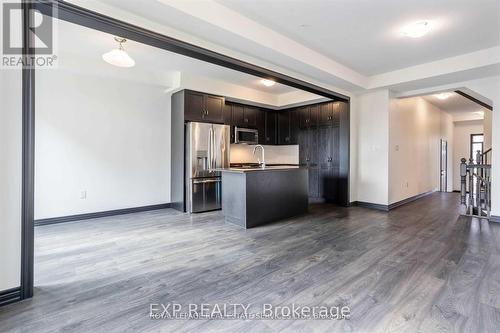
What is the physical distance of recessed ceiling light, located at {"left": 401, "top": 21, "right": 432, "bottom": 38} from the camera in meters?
3.04

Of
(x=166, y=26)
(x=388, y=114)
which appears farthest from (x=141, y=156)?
(x=388, y=114)

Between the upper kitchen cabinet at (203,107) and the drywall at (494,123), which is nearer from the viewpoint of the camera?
the drywall at (494,123)

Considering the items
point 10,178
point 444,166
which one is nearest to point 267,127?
point 10,178

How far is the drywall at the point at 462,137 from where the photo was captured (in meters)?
9.18

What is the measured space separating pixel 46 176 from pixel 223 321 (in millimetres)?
3972

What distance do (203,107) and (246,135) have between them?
1495 millimetres

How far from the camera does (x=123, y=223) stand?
423 centimetres

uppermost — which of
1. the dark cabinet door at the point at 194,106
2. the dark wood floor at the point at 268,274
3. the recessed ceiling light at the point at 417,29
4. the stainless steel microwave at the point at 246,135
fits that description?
the recessed ceiling light at the point at 417,29

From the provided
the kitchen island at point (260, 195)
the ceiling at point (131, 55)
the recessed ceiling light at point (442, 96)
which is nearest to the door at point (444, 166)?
the recessed ceiling light at point (442, 96)

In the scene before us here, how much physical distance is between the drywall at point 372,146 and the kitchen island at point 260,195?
181 cm

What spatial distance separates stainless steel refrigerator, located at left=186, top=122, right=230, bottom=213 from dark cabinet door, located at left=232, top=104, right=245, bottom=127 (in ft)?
2.58

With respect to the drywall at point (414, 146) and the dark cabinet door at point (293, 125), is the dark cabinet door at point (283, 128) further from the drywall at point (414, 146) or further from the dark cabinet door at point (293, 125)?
the drywall at point (414, 146)

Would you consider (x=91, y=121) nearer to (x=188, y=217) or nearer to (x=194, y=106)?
(x=194, y=106)

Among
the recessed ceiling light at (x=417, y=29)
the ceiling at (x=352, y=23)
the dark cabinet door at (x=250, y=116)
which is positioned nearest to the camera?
the ceiling at (x=352, y=23)
